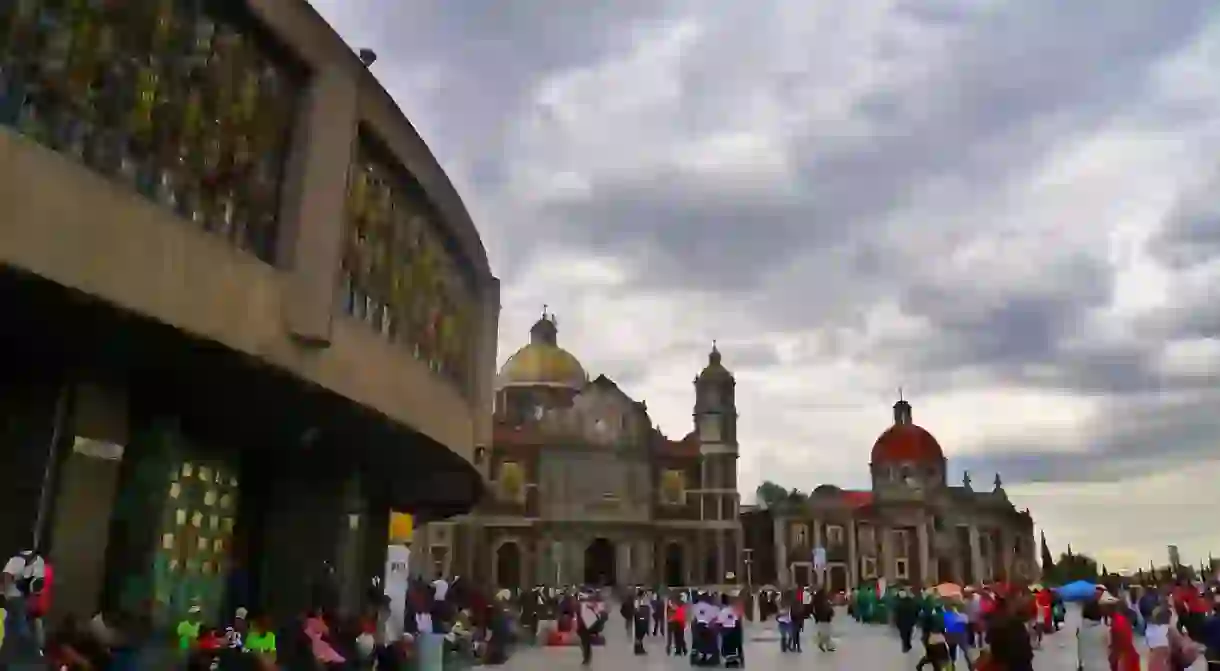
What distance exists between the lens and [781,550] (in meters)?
76.4

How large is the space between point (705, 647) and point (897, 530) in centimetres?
6055

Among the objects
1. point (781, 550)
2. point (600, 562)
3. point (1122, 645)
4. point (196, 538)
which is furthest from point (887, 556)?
point (1122, 645)

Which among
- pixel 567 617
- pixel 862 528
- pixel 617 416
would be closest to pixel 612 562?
pixel 617 416

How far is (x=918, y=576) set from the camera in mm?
75688

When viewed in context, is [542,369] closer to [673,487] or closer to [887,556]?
[673,487]

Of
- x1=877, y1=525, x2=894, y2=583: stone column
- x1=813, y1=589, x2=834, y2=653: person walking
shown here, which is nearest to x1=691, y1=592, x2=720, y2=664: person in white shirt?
x1=813, y1=589, x2=834, y2=653: person walking

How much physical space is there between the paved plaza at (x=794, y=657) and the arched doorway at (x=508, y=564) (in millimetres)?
40463

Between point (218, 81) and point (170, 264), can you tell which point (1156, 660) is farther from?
point (218, 81)

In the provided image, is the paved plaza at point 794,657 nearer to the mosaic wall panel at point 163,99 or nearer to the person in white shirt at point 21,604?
the person in white shirt at point 21,604

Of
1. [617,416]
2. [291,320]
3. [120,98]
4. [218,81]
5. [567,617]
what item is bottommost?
[567,617]

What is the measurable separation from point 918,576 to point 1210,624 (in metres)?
67.8

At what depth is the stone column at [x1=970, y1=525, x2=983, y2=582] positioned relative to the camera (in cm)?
7856

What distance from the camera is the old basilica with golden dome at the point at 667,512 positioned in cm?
7044

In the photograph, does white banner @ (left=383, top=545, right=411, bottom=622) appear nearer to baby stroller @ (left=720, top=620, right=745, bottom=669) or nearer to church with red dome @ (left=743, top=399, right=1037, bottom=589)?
baby stroller @ (left=720, top=620, right=745, bottom=669)
